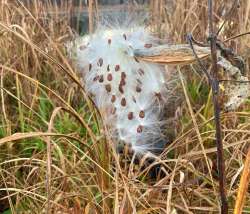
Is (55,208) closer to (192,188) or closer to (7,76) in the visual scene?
(192,188)

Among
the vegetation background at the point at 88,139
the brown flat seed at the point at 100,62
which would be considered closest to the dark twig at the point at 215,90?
the vegetation background at the point at 88,139

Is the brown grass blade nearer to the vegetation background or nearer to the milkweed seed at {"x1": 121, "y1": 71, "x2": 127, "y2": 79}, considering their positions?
the vegetation background

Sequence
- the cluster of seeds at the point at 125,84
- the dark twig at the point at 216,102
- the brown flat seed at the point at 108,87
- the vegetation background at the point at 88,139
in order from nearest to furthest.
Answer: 1. the dark twig at the point at 216,102
2. the vegetation background at the point at 88,139
3. the cluster of seeds at the point at 125,84
4. the brown flat seed at the point at 108,87

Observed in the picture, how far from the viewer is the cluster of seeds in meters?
1.88

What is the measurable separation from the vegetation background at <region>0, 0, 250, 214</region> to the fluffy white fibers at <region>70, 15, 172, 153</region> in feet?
0.24

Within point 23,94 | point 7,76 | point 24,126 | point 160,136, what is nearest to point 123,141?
point 160,136

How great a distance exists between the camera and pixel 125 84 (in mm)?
1976

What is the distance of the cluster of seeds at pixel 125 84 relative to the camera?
188cm

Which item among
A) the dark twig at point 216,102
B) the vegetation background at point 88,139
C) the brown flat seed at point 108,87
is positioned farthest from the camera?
the brown flat seed at point 108,87

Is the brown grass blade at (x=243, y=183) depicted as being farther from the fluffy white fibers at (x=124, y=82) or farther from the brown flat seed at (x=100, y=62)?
the brown flat seed at (x=100, y=62)

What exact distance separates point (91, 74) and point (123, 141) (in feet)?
0.86

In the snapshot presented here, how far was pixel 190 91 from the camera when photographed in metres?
2.78

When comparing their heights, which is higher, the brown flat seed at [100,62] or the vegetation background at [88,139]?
the brown flat seed at [100,62]

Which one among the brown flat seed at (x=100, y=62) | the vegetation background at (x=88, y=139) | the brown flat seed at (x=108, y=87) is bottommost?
the vegetation background at (x=88, y=139)
